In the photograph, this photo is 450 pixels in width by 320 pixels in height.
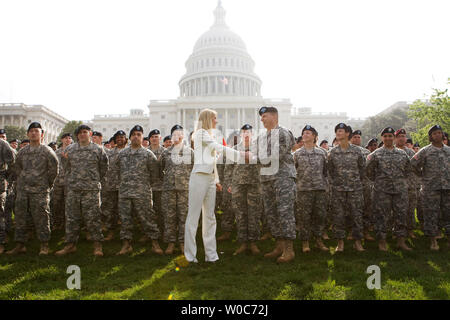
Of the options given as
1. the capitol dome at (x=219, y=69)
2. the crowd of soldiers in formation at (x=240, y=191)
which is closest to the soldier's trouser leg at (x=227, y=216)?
the crowd of soldiers in formation at (x=240, y=191)

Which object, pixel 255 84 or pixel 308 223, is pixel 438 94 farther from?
pixel 255 84

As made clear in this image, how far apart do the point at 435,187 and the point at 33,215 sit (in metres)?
8.65

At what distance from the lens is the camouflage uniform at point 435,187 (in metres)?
6.66

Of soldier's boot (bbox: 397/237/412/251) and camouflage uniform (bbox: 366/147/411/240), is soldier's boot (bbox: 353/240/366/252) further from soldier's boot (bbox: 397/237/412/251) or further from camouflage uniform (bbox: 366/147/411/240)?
soldier's boot (bbox: 397/237/412/251)

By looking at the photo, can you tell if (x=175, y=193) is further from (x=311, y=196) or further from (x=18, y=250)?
(x=18, y=250)

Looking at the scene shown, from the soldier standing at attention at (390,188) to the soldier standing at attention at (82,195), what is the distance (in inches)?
232

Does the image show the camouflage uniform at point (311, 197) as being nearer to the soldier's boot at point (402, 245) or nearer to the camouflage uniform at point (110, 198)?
the soldier's boot at point (402, 245)

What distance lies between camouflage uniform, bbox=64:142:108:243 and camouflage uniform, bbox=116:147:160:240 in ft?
1.66

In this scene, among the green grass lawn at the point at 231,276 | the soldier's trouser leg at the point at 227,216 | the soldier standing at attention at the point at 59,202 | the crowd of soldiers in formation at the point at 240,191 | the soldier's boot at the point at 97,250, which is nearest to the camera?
the green grass lawn at the point at 231,276

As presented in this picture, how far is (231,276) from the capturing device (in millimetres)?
4754

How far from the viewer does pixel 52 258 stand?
593 centimetres

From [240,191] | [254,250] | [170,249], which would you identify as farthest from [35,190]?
[254,250]

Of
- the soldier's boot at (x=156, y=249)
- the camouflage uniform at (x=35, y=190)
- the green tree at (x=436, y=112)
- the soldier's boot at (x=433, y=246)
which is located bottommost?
the soldier's boot at (x=433, y=246)
